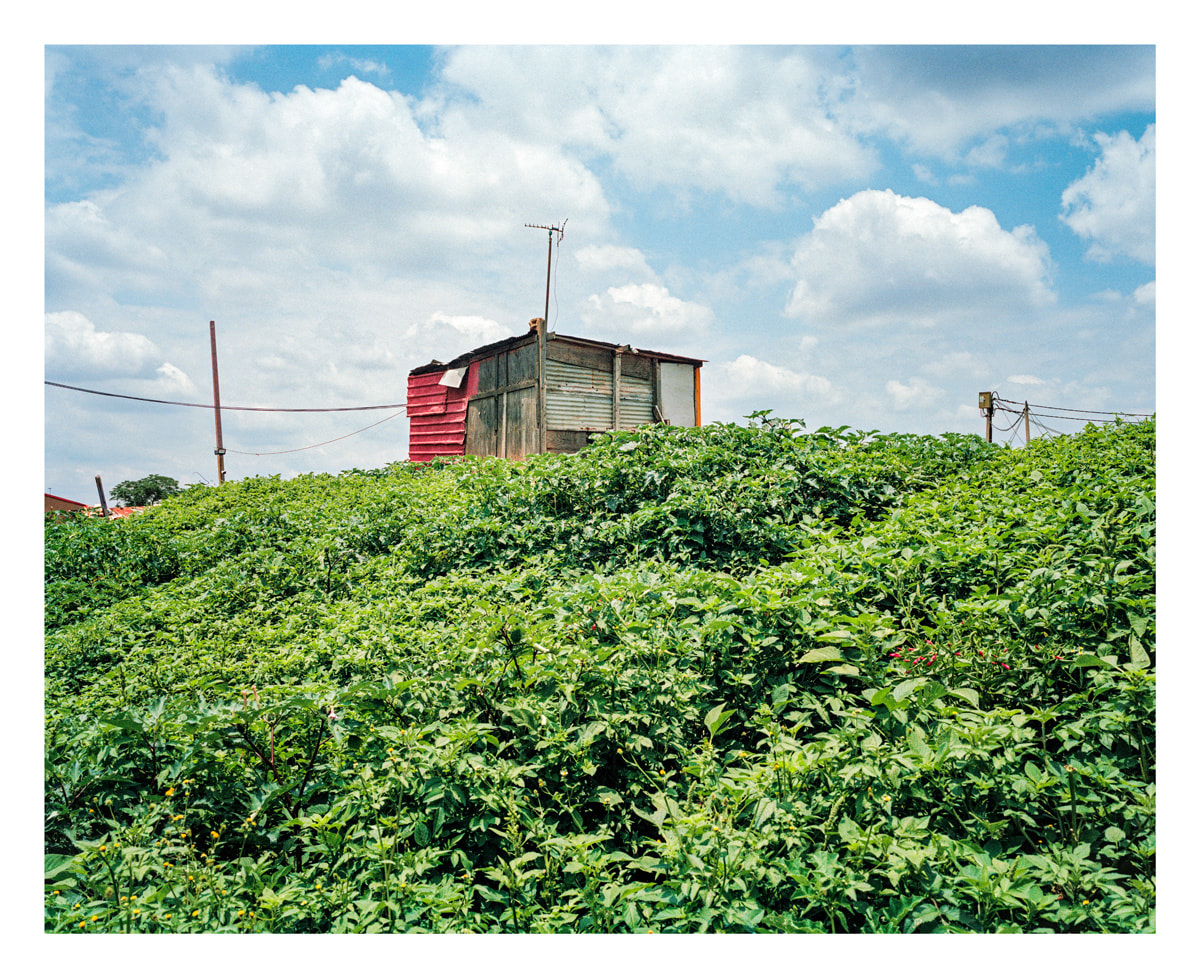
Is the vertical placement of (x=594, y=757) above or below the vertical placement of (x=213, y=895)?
above

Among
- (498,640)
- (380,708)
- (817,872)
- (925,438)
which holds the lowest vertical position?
(817,872)

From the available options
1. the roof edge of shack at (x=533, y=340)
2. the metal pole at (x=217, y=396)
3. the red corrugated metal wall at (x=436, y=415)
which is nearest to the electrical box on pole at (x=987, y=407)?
the roof edge of shack at (x=533, y=340)

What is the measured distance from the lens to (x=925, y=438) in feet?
24.6

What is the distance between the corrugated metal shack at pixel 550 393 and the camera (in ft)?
46.1

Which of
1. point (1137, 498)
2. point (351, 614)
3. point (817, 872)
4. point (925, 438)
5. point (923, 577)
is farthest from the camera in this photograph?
point (925, 438)

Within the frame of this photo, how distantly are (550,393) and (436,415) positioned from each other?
4875mm

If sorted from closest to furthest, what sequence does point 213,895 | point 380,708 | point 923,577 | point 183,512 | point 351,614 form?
1. point 213,895
2. point 380,708
3. point 923,577
4. point 351,614
5. point 183,512

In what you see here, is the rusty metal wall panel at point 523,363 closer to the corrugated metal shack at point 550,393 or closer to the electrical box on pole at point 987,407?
the corrugated metal shack at point 550,393

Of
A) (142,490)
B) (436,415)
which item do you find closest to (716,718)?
(436,415)

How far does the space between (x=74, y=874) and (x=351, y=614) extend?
2.56 meters

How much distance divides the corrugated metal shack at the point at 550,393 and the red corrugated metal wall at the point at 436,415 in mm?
28
